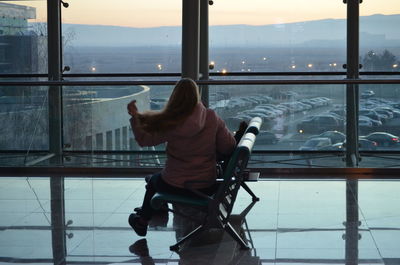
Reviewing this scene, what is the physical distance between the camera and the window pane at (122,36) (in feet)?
39.2

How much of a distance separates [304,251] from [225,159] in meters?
→ 1.41

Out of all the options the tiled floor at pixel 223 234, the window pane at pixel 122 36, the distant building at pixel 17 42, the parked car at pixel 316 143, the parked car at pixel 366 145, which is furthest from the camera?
the distant building at pixel 17 42

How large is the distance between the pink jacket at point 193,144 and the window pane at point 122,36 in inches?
243

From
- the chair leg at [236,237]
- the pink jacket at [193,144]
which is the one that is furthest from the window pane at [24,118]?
the chair leg at [236,237]

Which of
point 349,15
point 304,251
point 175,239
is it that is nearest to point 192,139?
point 175,239

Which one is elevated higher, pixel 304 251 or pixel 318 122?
pixel 318 122

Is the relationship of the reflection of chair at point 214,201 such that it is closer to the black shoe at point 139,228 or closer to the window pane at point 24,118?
the black shoe at point 139,228

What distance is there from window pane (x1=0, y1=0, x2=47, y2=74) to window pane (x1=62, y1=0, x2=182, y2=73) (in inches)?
14.0

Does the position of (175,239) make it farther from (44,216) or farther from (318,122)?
(318,122)

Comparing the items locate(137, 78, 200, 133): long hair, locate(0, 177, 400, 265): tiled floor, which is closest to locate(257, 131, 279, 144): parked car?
locate(0, 177, 400, 265): tiled floor

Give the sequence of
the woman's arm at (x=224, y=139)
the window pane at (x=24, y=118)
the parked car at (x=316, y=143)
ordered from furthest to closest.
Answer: the window pane at (x=24, y=118), the parked car at (x=316, y=143), the woman's arm at (x=224, y=139)

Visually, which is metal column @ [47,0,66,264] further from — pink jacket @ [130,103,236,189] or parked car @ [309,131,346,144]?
parked car @ [309,131,346,144]

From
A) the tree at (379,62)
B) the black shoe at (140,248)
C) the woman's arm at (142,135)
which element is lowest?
the black shoe at (140,248)

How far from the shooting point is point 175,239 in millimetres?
5836
